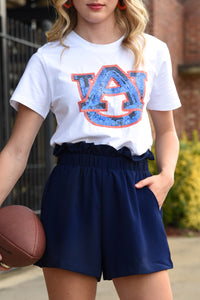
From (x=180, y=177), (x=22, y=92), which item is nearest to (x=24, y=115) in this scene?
(x=22, y=92)

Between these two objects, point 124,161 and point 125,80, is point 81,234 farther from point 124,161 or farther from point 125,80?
point 125,80

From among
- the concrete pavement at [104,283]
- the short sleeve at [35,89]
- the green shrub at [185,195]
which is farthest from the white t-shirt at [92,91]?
the green shrub at [185,195]

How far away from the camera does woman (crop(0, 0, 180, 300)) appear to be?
201 centimetres

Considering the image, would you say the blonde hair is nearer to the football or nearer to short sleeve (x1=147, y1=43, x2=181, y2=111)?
short sleeve (x1=147, y1=43, x2=181, y2=111)

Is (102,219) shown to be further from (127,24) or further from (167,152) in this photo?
→ (127,24)

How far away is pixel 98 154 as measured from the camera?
2.06m

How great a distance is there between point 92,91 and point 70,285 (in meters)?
0.74

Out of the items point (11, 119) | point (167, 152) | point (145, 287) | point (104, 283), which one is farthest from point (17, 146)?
point (11, 119)

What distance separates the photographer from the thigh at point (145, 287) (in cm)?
198

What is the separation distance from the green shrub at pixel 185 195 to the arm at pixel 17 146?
17.8 ft

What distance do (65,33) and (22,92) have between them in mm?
316

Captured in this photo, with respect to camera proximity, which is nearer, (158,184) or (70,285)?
(70,285)

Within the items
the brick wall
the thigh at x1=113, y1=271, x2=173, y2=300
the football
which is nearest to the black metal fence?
the football

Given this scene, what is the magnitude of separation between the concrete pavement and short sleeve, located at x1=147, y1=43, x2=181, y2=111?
266cm
